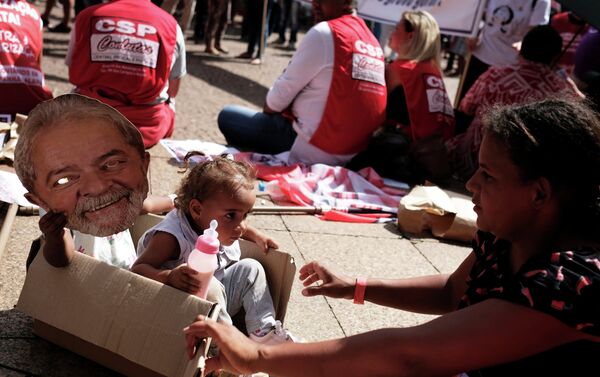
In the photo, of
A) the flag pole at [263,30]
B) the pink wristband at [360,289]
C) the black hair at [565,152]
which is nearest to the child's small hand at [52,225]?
the pink wristband at [360,289]

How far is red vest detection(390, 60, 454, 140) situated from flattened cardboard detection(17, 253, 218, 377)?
3.56 meters

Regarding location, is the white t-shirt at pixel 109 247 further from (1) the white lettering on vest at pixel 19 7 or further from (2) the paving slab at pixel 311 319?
(1) the white lettering on vest at pixel 19 7

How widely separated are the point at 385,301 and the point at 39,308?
3.54ft

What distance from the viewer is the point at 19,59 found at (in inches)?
185

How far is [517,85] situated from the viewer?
18.4 ft

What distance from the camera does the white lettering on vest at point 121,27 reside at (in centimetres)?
466

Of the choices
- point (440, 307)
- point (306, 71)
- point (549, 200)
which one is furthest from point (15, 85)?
point (549, 200)

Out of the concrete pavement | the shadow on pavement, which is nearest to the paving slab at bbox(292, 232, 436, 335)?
the concrete pavement

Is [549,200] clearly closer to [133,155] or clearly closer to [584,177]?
[584,177]

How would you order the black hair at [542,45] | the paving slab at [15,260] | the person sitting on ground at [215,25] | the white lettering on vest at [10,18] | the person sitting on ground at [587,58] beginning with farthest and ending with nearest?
the person sitting on ground at [215,25] → the person sitting on ground at [587,58] → the black hair at [542,45] → the white lettering on vest at [10,18] → the paving slab at [15,260]

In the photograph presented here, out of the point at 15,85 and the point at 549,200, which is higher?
the point at 549,200

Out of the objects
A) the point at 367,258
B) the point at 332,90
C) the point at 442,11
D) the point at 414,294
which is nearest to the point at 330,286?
the point at 414,294

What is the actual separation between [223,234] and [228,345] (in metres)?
0.82

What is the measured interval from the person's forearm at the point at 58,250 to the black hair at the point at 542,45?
4.17m
